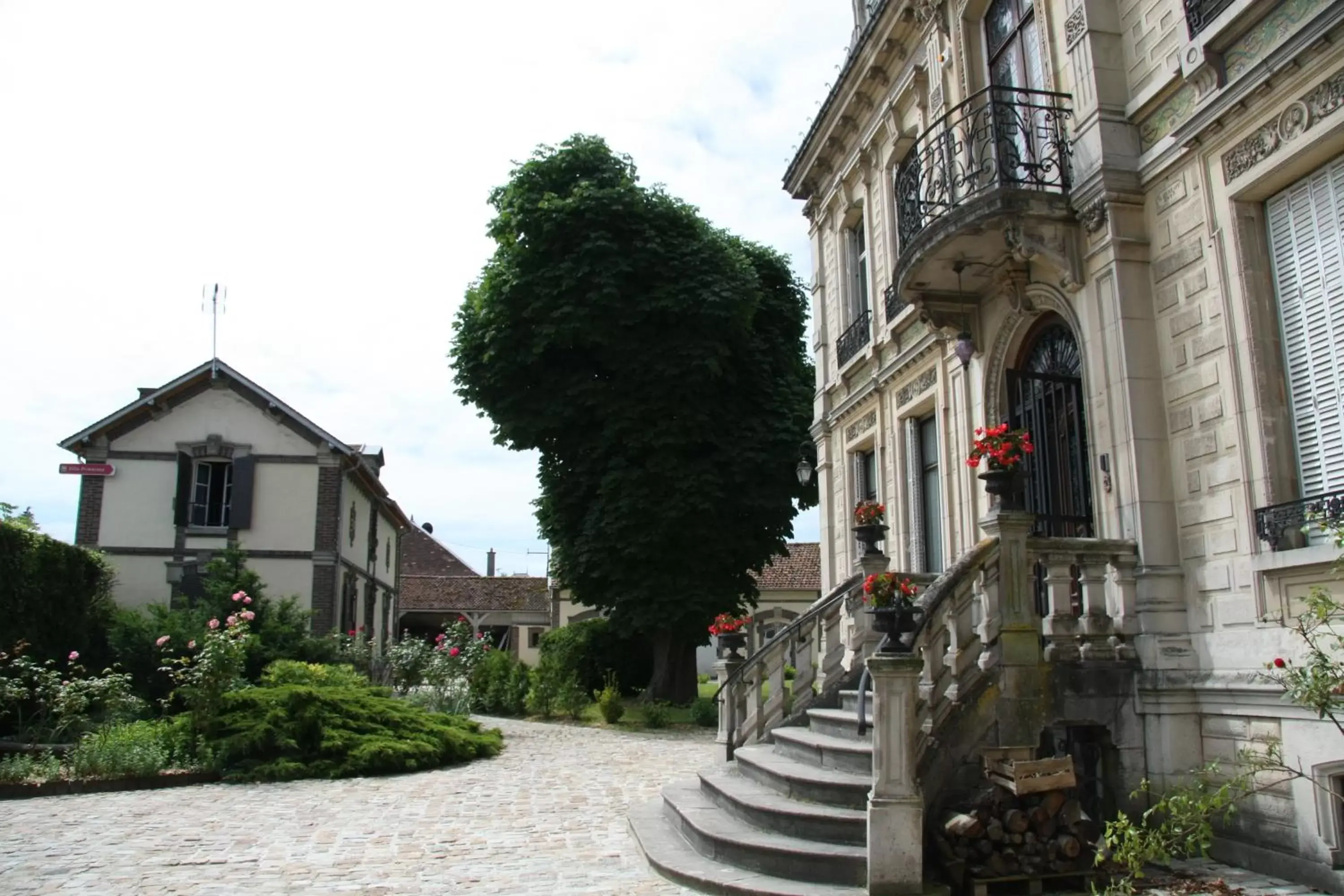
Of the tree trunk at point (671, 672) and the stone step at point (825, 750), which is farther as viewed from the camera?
the tree trunk at point (671, 672)

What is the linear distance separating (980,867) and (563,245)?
1693cm

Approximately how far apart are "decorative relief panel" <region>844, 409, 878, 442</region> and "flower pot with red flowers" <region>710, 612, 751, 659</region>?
10.9 ft

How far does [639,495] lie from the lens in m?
20.8

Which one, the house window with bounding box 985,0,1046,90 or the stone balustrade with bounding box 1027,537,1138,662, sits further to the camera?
the house window with bounding box 985,0,1046,90

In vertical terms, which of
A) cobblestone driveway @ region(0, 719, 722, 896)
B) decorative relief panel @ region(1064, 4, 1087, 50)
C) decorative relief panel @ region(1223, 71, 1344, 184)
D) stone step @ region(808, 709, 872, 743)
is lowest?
cobblestone driveway @ region(0, 719, 722, 896)

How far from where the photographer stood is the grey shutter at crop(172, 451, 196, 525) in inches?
989

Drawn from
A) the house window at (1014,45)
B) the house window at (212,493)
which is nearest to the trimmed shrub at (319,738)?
the house window at (1014,45)

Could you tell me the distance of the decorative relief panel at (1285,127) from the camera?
6.20 metres

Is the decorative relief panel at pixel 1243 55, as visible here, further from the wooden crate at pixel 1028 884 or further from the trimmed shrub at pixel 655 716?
the trimmed shrub at pixel 655 716

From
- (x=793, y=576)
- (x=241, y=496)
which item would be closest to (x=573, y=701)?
(x=241, y=496)

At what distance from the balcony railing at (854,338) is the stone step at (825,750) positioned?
20.6 feet

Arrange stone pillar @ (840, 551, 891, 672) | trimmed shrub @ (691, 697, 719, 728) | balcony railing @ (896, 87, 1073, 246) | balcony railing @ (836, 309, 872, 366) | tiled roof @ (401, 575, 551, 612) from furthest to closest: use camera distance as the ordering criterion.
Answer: tiled roof @ (401, 575, 551, 612) < trimmed shrub @ (691, 697, 719, 728) < balcony railing @ (836, 309, 872, 366) < stone pillar @ (840, 551, 891, 672) < balcony railing @ (896, 87, 1073, 246)

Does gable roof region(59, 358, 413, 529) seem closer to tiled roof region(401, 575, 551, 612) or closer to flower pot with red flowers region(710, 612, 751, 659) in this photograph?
flower pot with red flowers region(710, 612, 751, 659)

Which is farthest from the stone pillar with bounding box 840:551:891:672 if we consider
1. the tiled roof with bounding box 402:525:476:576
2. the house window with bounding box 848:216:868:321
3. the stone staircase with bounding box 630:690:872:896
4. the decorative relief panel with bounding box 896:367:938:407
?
the tiled roof with bounding box 402:525:476:576
